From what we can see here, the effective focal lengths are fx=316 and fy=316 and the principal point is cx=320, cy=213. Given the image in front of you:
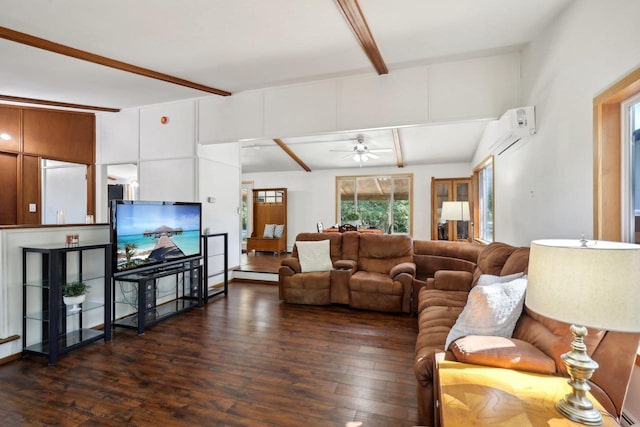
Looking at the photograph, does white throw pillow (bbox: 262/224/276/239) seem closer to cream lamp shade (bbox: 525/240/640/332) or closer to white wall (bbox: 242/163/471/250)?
white wall (bbox: 242/163/471/250)

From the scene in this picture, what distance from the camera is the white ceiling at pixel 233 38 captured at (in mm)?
2549

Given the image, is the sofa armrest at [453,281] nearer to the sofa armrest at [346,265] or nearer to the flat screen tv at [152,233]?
the sofa armrest at [346,265]

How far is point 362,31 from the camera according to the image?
2904mm

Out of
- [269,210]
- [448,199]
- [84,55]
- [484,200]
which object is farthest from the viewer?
[269,210]

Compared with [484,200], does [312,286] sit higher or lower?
lower

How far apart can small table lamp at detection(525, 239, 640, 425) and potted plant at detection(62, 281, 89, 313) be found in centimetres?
354

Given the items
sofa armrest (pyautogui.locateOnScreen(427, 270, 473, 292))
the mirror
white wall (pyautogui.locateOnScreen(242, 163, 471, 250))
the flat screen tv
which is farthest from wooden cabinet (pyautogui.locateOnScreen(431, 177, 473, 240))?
the mirror

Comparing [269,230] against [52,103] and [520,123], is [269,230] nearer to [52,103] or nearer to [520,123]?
[52,103]

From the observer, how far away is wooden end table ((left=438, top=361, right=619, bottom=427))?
3.75ft

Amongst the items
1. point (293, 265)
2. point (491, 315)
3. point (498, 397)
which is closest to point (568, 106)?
point (491, 315)

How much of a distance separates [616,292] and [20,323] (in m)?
4.08

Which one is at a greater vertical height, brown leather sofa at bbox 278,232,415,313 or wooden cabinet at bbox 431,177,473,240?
wooden cabinet at bbox 431,177,473,240

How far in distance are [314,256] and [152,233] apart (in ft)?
6.93

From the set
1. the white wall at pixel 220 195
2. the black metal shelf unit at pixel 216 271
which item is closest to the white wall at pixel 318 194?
the white wall at pixel 220 195
